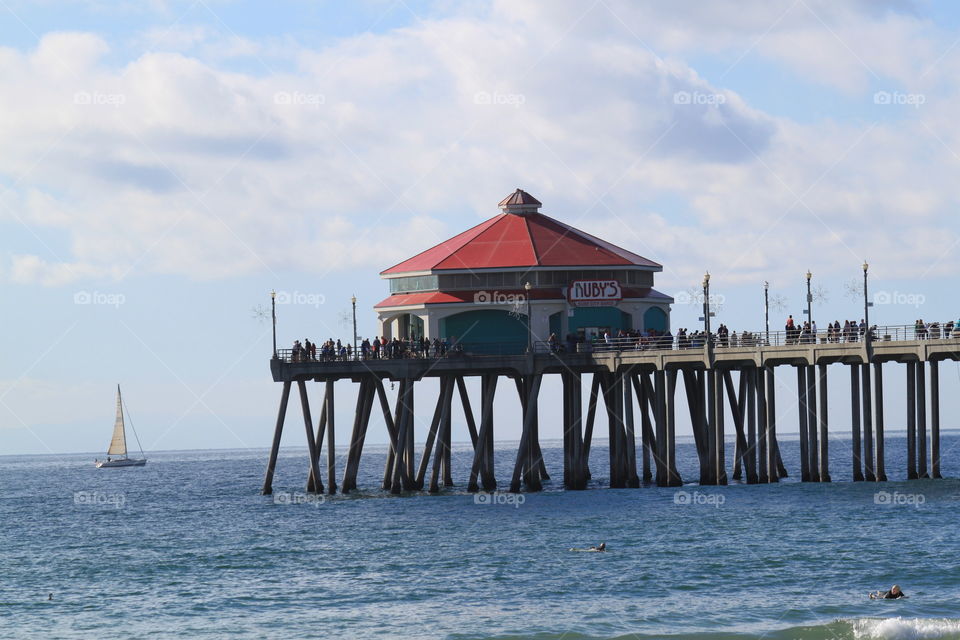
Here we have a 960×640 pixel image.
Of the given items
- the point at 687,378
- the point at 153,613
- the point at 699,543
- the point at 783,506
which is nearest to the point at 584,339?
the point at 687,378

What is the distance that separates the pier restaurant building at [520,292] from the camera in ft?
200

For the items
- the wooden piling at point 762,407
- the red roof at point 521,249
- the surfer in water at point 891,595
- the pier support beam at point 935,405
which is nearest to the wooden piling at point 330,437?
the red roof at point 521,249

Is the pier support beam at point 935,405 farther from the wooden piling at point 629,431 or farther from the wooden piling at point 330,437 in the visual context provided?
the wooden piling at point 330,437

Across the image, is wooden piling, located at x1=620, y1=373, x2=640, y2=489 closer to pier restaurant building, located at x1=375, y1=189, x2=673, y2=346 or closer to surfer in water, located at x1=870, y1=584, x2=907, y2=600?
pier restaurant building, located at x1=375, y1=189, x2=673, y2=346

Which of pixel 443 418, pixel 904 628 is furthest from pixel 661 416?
pixel 904 628

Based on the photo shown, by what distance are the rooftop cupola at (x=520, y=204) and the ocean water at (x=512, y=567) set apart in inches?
536

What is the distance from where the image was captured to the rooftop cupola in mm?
67062

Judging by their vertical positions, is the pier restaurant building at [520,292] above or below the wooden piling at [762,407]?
above

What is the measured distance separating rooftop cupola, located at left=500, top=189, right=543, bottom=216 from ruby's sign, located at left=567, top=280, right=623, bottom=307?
685cm

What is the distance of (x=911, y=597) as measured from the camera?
34.7 m

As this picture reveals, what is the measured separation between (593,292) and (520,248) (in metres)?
4.00

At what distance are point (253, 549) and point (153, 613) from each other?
10565mm

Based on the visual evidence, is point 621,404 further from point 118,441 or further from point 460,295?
point 118,441

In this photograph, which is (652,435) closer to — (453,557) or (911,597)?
(453,557)
